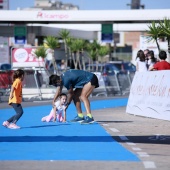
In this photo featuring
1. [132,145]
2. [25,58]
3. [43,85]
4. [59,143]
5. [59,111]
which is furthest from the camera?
[25,58]

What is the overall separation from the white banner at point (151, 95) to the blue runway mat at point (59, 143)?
2.32m

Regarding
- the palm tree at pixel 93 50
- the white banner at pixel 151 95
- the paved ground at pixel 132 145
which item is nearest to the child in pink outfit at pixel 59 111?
the paved ground at pixel 132 145

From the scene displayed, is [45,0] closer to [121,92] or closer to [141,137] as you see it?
[121,92]

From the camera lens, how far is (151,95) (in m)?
21.2

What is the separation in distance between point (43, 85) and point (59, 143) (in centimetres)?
2023

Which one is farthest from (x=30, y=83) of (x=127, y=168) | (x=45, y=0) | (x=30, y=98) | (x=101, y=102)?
(x=45, y=0)

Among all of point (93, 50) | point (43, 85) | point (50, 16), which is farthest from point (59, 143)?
point (93, 50)

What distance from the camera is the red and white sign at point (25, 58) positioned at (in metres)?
43.8

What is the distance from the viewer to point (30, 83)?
33.2 metres

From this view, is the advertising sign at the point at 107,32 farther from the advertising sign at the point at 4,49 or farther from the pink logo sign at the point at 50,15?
the advertising sign at the point at 4,49

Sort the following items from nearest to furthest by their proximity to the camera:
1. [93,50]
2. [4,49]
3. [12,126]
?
1. [12,126]
2. [4,49]
3. [93,50]

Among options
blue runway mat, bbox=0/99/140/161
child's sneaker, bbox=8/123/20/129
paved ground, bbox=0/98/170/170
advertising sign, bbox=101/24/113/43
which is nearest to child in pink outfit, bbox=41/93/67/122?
blue runway mat, bbox=0/99/140/161

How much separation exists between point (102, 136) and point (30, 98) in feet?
60.1

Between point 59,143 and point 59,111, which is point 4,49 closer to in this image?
point 59,111
